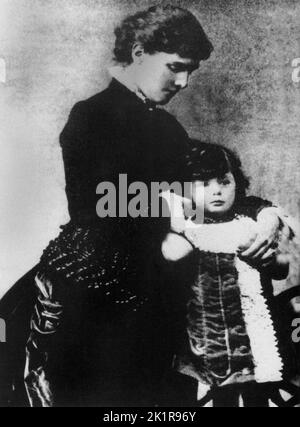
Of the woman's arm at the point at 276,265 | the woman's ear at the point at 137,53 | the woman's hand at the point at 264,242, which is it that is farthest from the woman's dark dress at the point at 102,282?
the woman's arm at the point at 276,265

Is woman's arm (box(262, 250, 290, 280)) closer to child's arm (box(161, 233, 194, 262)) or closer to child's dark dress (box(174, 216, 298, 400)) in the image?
child's dark dress (box(174, 216, 298, 400))

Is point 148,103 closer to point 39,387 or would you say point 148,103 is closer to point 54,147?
point 54,147

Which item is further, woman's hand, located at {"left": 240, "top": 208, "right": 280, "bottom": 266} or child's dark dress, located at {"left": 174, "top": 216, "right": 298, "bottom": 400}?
woman's hand, located at {"left": 240, "top": 208, "right": 280, "bottom": 266}

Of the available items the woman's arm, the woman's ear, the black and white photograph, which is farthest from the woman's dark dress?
the woman's arm

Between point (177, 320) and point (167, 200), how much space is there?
2.70 ft

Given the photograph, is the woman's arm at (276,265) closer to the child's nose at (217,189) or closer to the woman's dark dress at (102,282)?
the child's nose at (217,189)

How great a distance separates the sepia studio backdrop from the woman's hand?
0.14m

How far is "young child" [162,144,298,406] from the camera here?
3.12 meters

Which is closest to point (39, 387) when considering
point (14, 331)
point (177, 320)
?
Answer: point (14, 331)

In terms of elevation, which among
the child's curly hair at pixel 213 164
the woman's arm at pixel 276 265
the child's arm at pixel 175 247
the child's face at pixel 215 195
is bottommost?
the woman's arm at pixel 276 265

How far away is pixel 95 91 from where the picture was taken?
3.16m

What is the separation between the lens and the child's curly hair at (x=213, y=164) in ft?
10.5

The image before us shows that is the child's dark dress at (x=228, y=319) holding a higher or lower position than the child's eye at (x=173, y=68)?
lower

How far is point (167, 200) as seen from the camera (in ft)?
10.4
